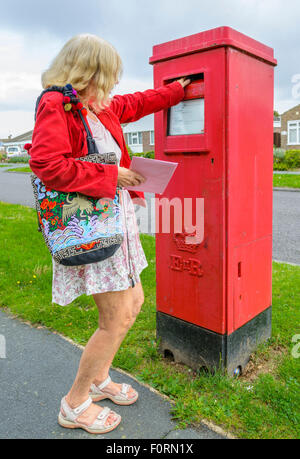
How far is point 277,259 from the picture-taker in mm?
5625

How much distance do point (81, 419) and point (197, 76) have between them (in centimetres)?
204

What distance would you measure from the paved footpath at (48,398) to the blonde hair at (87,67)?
1665 millimetres

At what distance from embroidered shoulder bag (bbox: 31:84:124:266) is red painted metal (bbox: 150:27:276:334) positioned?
72 cm

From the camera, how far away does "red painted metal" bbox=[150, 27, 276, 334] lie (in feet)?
7.88

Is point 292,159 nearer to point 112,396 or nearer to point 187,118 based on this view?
point 187,118

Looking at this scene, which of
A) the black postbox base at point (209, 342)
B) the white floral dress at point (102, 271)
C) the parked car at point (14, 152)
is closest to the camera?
the white floral dress at point (102, 271)

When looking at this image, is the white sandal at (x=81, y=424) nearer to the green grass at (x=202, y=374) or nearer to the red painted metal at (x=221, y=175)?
the green grass at (x=202, y=374)

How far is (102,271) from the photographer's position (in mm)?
2086

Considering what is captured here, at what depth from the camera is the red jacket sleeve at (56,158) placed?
6.04ft

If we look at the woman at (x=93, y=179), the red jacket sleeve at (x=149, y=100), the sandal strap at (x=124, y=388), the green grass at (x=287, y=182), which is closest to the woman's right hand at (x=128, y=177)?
the woman at (x=93, y=179)

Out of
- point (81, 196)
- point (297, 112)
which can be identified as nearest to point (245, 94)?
point (81, 196)

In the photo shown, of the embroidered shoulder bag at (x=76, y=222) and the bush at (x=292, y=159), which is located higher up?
the bush at (x=292, y=159)
